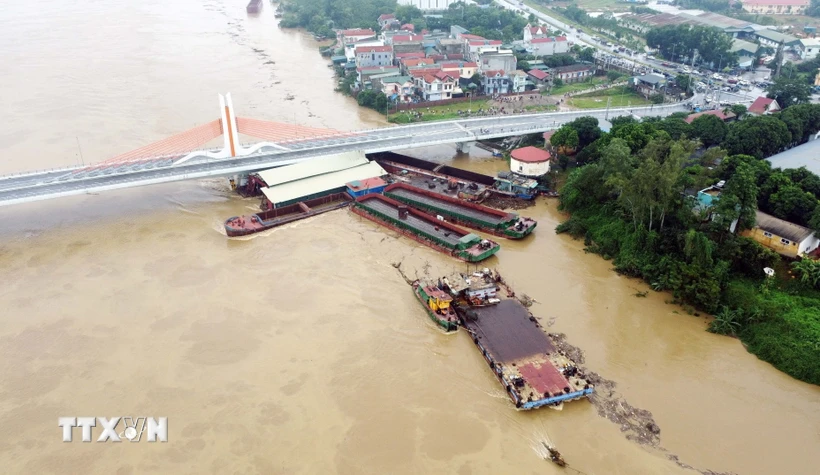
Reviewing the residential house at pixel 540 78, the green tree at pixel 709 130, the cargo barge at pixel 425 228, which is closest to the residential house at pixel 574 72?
the residential house at pixel 540 78

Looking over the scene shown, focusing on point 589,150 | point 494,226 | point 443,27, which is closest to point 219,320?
point 494,226

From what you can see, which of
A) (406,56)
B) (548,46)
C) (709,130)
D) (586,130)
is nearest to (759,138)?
(709,130)

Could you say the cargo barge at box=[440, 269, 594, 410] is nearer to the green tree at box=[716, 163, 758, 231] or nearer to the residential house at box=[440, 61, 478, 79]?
the green tree at box=[716, 163, 758, 231]

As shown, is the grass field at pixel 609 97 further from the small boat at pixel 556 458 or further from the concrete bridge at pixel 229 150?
the small boat at pixel 556 458

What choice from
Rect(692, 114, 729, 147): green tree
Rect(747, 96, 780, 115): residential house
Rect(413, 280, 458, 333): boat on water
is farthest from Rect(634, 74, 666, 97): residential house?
Rect(413, 280, 458, 333): boat on water

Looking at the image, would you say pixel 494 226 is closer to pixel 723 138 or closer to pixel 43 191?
pixel 723 138

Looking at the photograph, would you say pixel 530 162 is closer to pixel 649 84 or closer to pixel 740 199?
pixel 740 199
